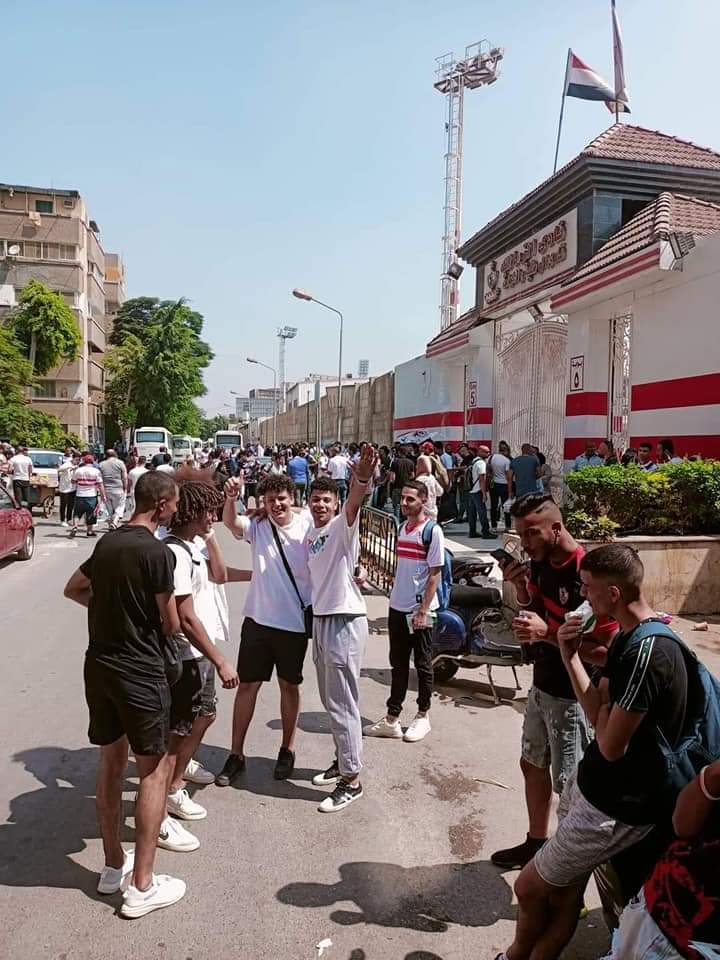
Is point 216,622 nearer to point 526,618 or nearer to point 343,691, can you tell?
point 343,691

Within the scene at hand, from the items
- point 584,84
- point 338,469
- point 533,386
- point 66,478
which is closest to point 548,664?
point 533,386

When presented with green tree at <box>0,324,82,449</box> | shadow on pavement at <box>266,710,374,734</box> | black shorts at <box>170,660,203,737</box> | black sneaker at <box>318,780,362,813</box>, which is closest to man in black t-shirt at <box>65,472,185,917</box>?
black shorts at <box>170,660,203,737</box>

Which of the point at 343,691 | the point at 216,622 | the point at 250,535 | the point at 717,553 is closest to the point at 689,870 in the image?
the point at 343,691

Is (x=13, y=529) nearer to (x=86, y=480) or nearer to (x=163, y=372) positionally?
(x=86, y=480)

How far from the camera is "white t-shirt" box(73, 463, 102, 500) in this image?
13.8 metres

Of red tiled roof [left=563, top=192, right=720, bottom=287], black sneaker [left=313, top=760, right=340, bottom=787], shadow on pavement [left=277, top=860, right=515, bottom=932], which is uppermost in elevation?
red tiled roof [left=563, top=192, right=720, bottom=287]

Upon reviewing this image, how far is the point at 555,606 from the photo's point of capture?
3.17 meters

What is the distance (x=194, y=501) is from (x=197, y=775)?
1.67 m

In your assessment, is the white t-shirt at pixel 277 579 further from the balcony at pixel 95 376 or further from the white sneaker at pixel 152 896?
the balcony at pixel 95 376

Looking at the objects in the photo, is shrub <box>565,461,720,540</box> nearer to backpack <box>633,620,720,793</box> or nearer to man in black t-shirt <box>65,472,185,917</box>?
man in black t-shirt <box>65,472,185,917</box>

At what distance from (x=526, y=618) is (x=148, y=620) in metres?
1.52

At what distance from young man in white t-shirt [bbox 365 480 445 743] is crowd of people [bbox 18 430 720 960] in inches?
0.6

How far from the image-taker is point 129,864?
326cm

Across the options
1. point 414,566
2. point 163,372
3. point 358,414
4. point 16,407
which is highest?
point 163,372
